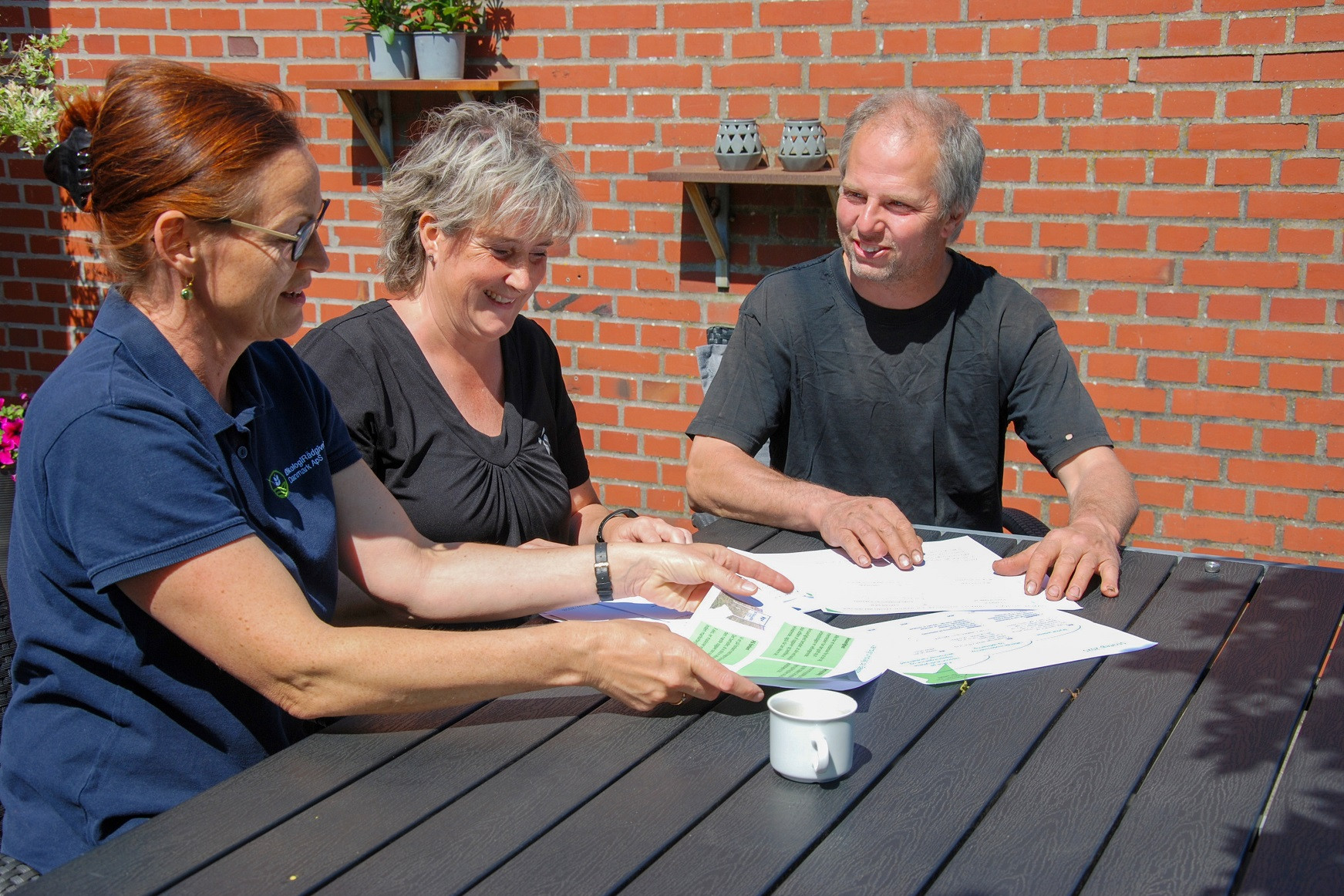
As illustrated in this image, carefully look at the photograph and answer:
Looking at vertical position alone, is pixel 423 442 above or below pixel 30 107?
below

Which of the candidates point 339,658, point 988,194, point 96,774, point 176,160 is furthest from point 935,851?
point 988,194

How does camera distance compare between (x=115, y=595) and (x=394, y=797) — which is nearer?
(x=394, y=797)

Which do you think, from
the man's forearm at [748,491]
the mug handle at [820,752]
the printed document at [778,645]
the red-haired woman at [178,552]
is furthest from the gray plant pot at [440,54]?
the mug handle at [820,752]

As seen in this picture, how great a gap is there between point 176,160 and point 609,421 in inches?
105

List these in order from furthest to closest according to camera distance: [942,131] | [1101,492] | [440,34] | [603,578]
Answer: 1. [440,34]
2. [942,131]
3. [1101,492]
4. [603,578]

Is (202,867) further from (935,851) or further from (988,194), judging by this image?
(988,194)

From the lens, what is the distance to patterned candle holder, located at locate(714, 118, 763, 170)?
3.51m

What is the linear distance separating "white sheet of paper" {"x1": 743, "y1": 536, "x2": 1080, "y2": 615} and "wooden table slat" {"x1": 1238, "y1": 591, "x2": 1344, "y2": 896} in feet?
1.59

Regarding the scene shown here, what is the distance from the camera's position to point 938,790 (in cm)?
136

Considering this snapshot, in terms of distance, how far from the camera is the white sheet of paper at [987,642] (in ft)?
5.54

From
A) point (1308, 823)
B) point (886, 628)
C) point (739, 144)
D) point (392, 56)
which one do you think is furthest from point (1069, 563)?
point (392, 56)

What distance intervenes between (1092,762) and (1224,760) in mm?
169

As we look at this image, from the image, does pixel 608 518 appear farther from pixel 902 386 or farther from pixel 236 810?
pixel 236 810

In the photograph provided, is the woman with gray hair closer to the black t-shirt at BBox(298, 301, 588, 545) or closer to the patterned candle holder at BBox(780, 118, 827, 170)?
the black t-shirt at BBox(298, 301, 588, 545)
